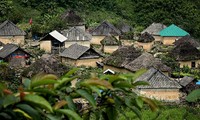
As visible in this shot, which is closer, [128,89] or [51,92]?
[51,92]

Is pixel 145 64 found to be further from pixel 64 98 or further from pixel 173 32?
pixel 64 98

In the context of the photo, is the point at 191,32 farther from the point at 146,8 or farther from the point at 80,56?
the point at 80,56

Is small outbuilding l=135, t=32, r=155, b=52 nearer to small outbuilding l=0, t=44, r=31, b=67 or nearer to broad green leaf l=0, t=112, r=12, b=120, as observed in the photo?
small outbuilding l=0, t=44, r=31, b=67

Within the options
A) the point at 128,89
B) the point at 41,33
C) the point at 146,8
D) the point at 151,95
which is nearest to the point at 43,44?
the point at 41,33

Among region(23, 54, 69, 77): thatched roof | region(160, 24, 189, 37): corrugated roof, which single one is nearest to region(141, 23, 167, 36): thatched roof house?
region(160, 24, 189, 37): corrugated roof

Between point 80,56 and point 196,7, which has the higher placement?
point 196,7

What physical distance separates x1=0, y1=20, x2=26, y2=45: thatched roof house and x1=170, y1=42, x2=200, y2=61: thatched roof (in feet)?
35.1

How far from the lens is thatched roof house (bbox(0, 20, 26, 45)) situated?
3244 centimetres

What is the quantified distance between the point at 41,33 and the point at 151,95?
14.6 m

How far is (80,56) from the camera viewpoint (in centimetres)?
2800

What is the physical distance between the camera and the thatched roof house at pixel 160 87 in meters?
22.7

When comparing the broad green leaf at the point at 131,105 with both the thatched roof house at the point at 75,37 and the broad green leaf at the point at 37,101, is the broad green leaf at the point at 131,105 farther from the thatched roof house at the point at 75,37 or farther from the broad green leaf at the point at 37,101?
the thatched roof house at the point at 75,37

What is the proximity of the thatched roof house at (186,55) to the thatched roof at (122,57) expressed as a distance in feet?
10.4

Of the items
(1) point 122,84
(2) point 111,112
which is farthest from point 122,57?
(1) point 122,84
